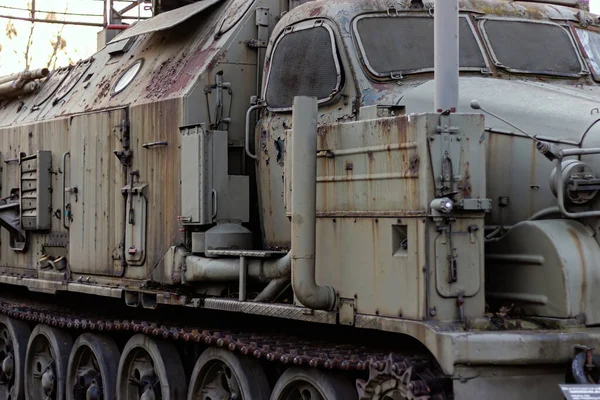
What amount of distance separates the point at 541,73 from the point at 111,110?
3.83m

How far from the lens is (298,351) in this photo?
711cm

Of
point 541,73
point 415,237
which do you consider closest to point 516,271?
point 415,237

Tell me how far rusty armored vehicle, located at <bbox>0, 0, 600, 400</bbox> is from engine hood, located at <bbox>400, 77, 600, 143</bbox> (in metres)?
0.02

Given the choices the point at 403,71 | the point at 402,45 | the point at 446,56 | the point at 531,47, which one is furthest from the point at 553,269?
the point at 531,47

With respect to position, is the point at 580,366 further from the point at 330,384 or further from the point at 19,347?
the point at 19,347

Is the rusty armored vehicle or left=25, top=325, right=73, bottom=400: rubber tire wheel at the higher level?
the rusty armored vehicle

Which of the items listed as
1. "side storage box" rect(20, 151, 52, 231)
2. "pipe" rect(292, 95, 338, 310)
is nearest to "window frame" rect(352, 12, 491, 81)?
"pipe" rect(292, 95, 338, 310)

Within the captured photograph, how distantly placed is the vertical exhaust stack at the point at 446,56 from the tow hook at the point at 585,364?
154 centimetres

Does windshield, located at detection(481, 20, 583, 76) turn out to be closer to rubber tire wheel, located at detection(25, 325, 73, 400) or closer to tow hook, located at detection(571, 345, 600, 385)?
tow hook, located at detection(571, 345, 600, 385)

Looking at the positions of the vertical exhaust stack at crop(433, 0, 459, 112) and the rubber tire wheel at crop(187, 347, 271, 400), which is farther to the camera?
the rubber tire wheel at crop(187, 347, 271, 400)

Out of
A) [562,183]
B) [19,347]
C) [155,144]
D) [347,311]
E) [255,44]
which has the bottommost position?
[19,347]

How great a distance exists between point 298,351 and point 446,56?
85.8 inches

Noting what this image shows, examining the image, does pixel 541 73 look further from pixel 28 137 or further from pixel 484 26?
pixel 28 137

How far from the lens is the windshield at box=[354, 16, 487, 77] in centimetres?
765
